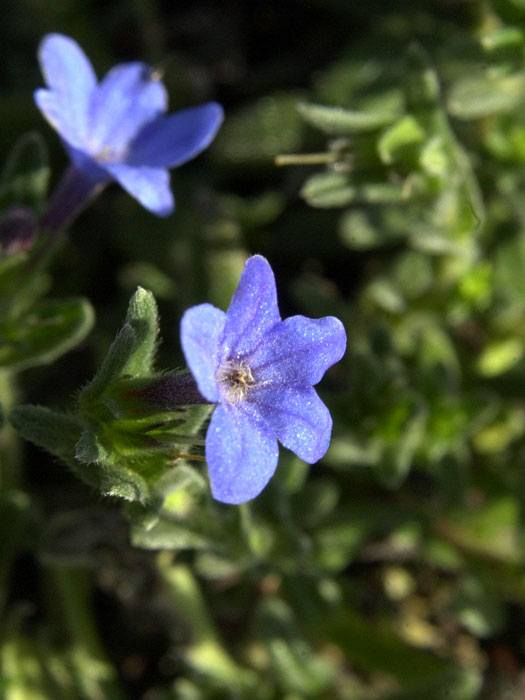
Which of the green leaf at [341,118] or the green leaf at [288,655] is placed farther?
the green leaf at [288,655]

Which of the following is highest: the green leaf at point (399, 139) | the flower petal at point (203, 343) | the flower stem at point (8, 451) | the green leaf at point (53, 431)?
the flower petal at point (203, 343)

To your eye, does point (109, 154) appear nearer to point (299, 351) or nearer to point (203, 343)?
point (299, 351)

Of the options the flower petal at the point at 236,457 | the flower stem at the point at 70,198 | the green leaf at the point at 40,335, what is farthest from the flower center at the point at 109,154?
the flower petal at the point at 236,457

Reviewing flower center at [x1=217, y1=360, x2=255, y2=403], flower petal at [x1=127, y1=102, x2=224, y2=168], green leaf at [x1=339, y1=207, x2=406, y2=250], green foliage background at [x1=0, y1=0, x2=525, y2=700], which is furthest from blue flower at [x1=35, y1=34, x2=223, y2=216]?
green leaf at [x1=339, y1=207, x2=406, y2=250]

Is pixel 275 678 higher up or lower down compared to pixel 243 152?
lower down

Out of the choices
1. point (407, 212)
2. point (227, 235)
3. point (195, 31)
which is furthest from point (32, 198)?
point (195, 31)

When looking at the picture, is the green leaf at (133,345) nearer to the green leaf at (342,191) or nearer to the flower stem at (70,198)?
the flower stem at (70,198)

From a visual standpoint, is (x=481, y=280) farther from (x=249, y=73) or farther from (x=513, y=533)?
(x=249, y=73)
